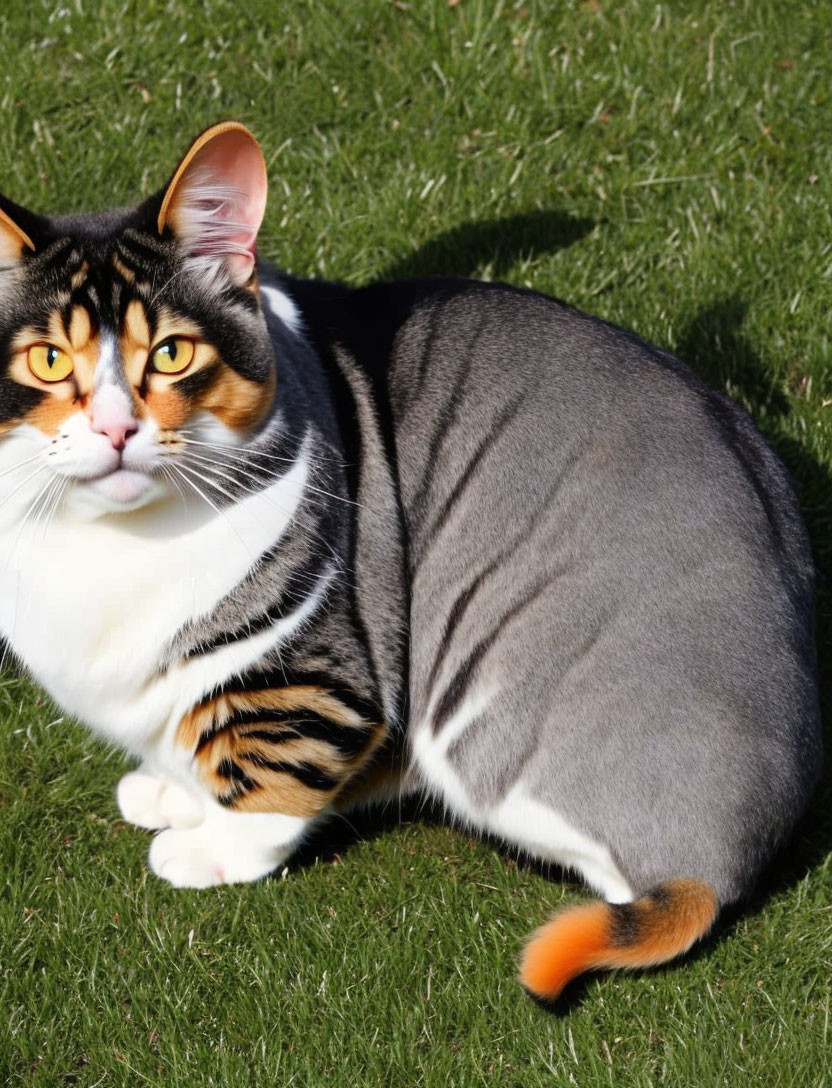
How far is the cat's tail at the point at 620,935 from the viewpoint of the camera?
2.82 m

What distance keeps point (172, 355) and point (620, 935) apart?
146 centimetres

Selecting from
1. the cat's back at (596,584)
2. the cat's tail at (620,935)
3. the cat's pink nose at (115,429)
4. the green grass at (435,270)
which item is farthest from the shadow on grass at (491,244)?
the cat's tail at (620,935)

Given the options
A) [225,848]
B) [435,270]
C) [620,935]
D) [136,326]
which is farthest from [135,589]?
[435,270]

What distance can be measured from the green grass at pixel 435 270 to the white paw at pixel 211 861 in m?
0.05

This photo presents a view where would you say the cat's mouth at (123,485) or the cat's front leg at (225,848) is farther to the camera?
→ the cat's front leg at (225,848)

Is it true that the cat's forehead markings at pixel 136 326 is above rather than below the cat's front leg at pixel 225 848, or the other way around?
above

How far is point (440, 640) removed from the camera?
3104mm

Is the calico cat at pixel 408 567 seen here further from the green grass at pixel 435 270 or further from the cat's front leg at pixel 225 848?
the green grass at pixel 435 270

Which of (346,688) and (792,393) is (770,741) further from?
(792,393)

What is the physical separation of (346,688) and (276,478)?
A: 485 mm

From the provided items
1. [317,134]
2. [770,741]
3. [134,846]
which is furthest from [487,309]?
[317,134]

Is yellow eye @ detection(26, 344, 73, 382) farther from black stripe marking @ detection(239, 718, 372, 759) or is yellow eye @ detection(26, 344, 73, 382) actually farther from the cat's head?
black stripe marking @ detection(239, 718, 372, 759)

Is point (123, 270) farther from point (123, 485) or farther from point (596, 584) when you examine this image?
point (596, 584)

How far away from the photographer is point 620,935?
111 inches
